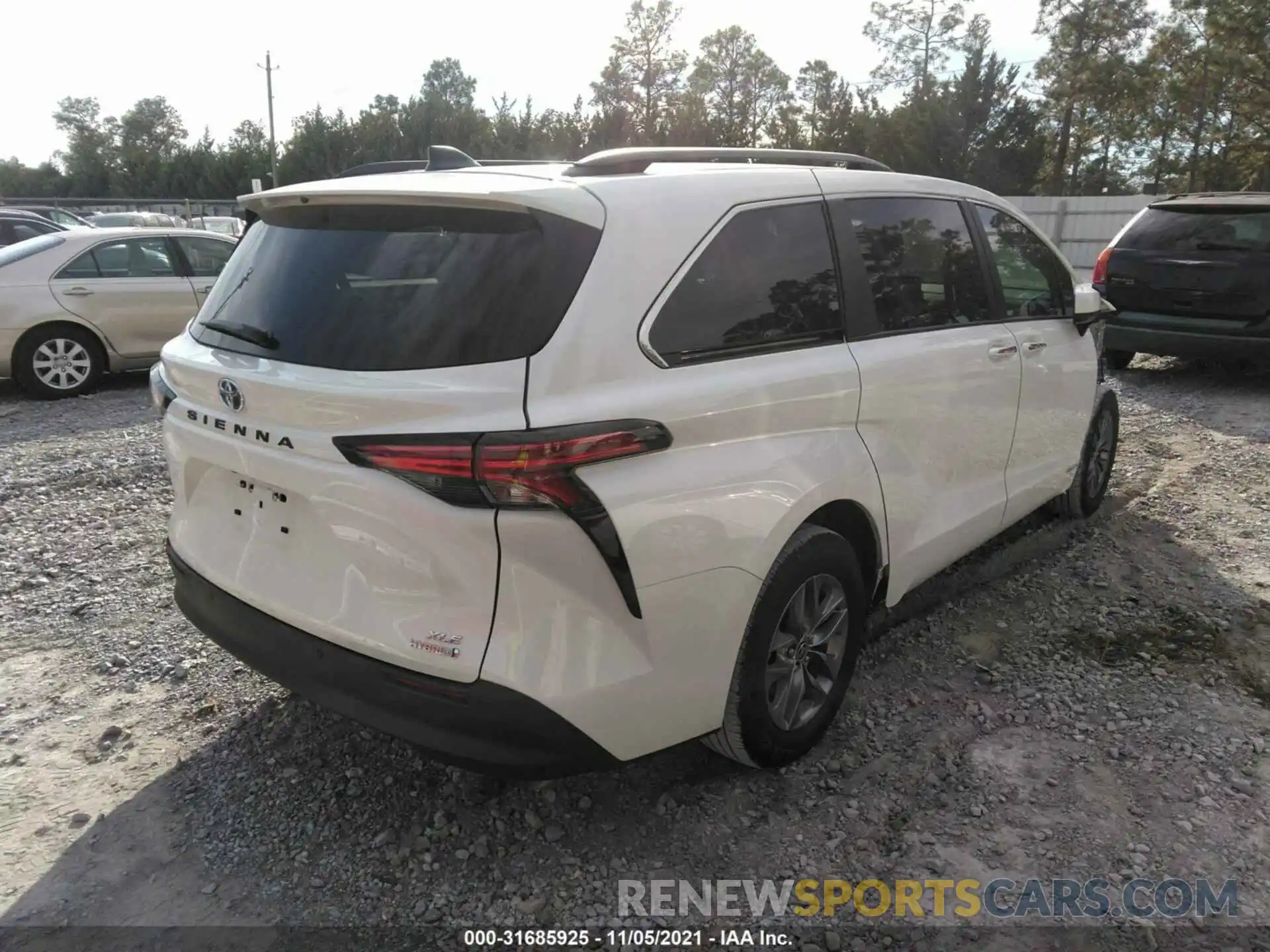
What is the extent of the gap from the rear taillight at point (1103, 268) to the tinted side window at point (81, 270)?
9.24 m

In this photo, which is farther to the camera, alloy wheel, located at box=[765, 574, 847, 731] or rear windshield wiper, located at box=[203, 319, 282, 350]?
alloy wheel, located at box=[765, 574, 847, 731]

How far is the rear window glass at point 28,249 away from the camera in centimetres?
820

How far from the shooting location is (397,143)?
56656 millimetres

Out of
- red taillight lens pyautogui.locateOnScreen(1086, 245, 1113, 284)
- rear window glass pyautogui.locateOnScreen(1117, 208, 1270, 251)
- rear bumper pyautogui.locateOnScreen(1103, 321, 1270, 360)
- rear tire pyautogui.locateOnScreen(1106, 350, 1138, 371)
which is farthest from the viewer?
rear tire pyautogui.locateOnScreen(1106, 350, 1138, 371)

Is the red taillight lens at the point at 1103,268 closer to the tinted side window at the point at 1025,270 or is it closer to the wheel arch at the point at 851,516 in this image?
the tinted side window at the point at 1025,270

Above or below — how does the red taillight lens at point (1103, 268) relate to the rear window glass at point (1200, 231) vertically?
below

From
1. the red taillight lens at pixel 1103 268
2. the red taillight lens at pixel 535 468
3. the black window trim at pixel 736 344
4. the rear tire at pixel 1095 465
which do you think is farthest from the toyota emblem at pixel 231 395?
the red taillight lens at pixel 1103 268

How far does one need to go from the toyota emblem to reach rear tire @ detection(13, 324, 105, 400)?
7.11 meters

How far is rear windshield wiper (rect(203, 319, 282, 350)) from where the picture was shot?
245cm

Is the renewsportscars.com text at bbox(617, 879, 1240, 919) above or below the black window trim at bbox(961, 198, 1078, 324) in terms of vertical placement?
below

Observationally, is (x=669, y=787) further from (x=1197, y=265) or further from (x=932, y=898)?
(x=1197, y=265)

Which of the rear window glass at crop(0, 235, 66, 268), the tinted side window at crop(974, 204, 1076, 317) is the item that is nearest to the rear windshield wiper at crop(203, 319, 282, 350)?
the tinted side window at crop(974, 204, 1076, 317)

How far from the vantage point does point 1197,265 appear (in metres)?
7.98

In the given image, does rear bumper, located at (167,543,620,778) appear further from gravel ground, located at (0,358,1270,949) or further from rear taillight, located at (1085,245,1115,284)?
rear taillight, located at (1085,245,1115,284)
